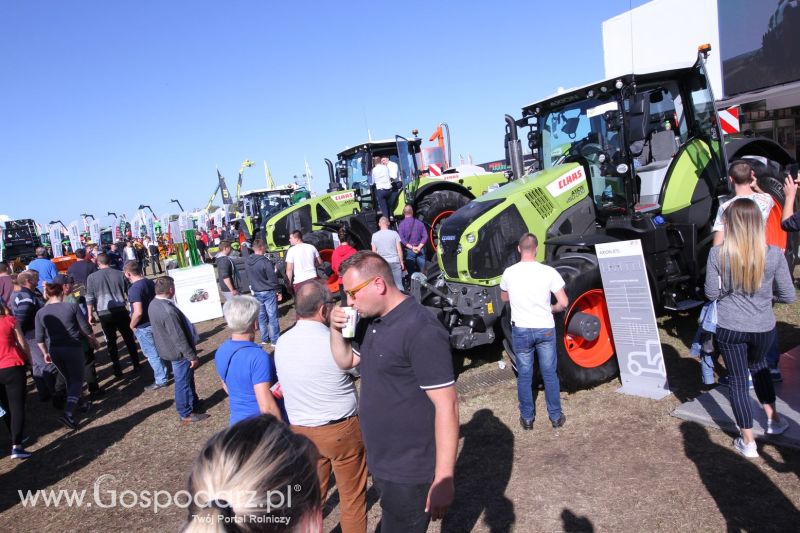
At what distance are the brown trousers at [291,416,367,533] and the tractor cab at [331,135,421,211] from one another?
761 centimetres

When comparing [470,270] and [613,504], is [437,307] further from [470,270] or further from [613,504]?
[613,504]

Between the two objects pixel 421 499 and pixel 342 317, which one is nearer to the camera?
pixel 421 499

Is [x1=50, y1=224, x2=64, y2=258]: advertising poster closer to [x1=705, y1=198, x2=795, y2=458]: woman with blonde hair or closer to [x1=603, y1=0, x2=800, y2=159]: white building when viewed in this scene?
[x1=603, y1=0, x2=800, y2=159]: white building

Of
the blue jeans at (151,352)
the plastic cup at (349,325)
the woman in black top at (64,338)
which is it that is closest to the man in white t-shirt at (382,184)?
the blue jeans at (151,352)

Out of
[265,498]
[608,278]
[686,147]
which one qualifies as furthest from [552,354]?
[265,498]

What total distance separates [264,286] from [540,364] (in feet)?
14.9

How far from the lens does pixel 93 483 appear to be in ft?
15.5

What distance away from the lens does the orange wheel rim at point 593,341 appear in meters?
4.99

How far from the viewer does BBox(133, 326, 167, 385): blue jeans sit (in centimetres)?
689

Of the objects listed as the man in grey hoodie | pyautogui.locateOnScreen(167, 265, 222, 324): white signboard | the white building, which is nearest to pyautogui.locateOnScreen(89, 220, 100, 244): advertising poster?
pyautogui.locateOnScreen(167, 265, 222, 324): white signboard

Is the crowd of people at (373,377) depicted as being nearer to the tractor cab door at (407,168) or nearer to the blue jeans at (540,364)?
the blue jeans at (540,364)

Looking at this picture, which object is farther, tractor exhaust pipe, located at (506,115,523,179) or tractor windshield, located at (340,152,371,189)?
tractor windshield, located at (340,152,371,189)

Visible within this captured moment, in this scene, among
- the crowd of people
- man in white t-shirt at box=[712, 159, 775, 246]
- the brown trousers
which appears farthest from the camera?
man in white t-shirt at box=[712, 159, 775, 246]

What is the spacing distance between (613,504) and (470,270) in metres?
2.61
